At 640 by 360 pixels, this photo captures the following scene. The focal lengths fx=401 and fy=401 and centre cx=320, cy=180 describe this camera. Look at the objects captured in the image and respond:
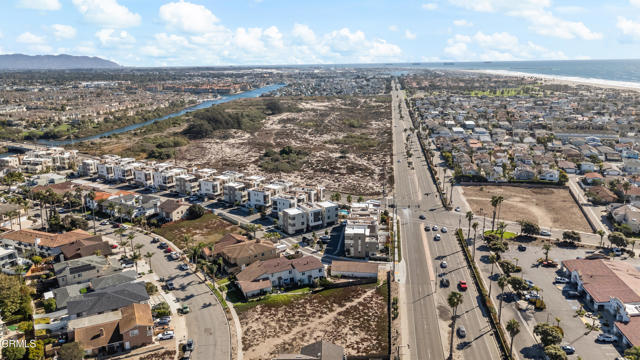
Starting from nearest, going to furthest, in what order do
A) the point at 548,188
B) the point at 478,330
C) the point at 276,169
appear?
the point at 478,330 < the point at 548,188 < the point at 276,169

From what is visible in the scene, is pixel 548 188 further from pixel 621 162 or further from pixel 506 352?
pixel 506 352

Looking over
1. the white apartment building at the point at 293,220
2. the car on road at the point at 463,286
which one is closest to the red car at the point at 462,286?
the car on road at the point at 463,286

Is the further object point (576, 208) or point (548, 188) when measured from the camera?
point (548, 188)

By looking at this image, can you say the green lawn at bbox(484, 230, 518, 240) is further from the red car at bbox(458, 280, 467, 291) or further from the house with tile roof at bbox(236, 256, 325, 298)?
the house with tile roof at bbox(236, 256, 325, 298)

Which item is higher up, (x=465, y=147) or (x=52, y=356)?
(x=465, y=147)

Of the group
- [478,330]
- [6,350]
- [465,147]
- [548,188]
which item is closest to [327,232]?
[478,330]

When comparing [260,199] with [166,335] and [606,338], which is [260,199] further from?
[606,338]

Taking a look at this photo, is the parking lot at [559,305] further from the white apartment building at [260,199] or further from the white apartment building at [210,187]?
the white apartment building at [210,187]

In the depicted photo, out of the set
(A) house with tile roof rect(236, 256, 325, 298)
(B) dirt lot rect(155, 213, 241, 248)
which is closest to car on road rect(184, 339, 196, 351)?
(A) house with tile roof rect(236, 256, 325, 298)
